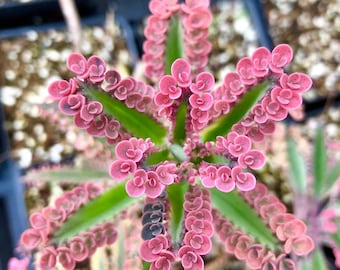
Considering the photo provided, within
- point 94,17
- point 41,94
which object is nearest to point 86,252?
Answer: point 41,94

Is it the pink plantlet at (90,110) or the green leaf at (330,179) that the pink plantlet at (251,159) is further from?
the green leaf at (330,179)

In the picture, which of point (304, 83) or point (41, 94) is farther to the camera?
point (41, 94)

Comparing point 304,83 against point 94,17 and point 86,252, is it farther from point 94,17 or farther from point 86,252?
point 94,17

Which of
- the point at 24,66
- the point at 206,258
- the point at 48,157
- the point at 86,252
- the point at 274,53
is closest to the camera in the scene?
the point at 274,53

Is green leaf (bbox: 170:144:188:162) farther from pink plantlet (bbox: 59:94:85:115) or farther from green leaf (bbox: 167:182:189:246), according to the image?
pink plantlet (bbox: 59:94:85:115)

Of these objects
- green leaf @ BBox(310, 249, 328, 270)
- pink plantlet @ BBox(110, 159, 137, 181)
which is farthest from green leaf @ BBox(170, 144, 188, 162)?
green leaf @ BBox(310, 249, 328, 270)

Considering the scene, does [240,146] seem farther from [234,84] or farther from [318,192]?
[318,192]

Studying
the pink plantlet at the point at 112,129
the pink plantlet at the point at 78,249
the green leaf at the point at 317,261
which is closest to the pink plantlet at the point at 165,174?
the pink plantlet at the point at 112,129
